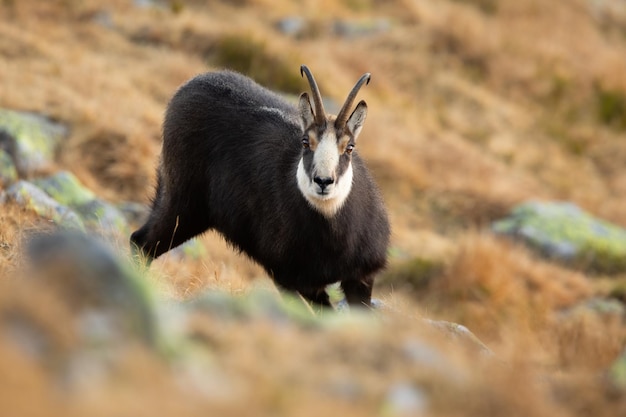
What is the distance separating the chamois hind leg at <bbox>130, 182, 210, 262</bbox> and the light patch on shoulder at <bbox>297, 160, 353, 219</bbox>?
4.02 ft

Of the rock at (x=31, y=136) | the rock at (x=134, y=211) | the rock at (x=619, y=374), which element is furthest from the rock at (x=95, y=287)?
the rock at (x=134, y=211)

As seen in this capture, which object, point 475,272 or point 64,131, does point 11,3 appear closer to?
point 64,131

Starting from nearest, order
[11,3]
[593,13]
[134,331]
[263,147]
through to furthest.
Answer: [134,331], [263,147], [11,3], [593,13]

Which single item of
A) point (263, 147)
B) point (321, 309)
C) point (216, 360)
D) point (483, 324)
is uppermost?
point (216, 360)

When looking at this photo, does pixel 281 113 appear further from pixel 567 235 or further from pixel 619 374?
pixel 567 235

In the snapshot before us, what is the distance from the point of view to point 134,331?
3.36m

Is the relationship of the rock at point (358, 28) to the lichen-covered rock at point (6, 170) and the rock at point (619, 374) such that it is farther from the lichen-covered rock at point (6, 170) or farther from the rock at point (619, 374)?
the rock at point (619, 374)

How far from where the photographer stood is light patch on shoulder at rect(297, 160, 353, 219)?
610cm

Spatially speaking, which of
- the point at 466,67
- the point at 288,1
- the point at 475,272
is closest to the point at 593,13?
the point at 466,67

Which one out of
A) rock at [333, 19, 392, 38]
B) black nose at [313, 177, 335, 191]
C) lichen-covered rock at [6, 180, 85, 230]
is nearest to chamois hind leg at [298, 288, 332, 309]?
black nose at [313, 177, 335, 191]

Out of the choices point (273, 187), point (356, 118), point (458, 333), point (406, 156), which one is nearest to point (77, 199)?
point (273, 187)

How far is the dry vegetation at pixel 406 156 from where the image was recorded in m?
3.49

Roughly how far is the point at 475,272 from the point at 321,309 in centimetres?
588

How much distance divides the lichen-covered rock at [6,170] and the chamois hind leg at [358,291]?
400cm
